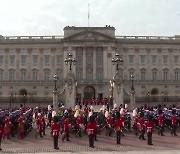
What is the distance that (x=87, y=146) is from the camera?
22812mm

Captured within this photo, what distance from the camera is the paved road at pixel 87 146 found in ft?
70.0

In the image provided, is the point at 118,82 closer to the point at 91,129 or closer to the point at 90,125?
the point at 90,125

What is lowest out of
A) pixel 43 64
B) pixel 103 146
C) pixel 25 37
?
pixel 103 146

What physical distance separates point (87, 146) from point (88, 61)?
64.9 metres

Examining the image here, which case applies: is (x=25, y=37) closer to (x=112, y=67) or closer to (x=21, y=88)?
(x=21, y=88)

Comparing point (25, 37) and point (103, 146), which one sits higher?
point (25, 37)

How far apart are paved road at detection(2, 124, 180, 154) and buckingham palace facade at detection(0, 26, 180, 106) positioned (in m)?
58.5

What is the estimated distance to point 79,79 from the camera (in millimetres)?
85812

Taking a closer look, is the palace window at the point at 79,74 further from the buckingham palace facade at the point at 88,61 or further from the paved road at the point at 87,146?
the paved road at the point at 87,146

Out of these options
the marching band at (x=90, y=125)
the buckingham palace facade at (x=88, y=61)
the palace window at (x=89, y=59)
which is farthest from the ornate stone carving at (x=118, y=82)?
the palace window at (x=89, y=59)

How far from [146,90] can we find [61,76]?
2064 centimetres

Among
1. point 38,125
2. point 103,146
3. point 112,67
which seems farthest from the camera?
point 112,67

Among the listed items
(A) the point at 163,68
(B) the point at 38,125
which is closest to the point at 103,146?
(B) the point at 38,125

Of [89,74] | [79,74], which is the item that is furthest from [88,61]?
[79,74]
